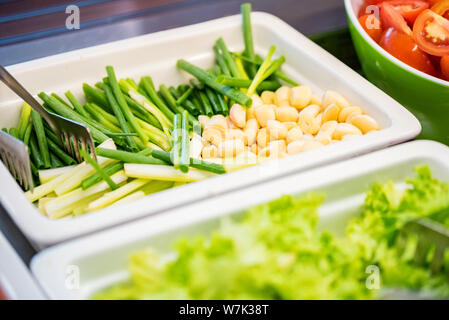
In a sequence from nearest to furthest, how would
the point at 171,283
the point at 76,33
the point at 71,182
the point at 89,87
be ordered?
the point at 171,283
the point at 71,182
the point at 89,87
the point at 76,33

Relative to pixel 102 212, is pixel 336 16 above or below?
above

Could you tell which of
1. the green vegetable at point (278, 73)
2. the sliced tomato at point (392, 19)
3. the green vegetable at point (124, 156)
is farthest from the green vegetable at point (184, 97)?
the sliced tomato at point (392, 19)

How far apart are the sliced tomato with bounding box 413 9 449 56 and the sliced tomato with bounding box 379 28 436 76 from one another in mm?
19

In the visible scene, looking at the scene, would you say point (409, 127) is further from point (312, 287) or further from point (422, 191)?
point (312, 287)

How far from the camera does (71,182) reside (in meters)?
1.37

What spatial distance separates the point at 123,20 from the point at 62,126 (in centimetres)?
65

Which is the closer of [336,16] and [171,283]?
[171,283]

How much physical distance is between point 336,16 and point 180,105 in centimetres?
83

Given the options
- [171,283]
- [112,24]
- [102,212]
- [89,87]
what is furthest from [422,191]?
[112,24]

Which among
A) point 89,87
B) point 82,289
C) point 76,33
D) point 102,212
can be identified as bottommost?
point 82,289

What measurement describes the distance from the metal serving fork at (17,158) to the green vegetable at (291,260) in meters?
0.44

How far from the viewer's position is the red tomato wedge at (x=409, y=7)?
1687 millimetres

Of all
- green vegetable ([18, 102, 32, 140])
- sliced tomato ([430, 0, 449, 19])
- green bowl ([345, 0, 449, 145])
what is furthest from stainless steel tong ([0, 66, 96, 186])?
sliced tomato ([430, 0, 449, 19])

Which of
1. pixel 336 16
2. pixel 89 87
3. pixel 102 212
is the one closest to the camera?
pixel 102 212
